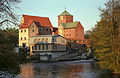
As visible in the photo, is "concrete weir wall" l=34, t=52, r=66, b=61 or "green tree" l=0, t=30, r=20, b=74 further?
"concrete weir wall" l=34, t=52, r=66, b=61

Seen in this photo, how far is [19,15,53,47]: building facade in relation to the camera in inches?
3339

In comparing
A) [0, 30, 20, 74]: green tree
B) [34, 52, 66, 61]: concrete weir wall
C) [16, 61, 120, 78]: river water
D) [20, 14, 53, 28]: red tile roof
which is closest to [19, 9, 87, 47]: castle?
[20, 14, 53, 28]: red tile roof

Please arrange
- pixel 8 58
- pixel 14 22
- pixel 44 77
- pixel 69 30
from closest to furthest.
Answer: pixel 14 22 < pixel 8 58 < pixel 44 77 < pixel 69 30

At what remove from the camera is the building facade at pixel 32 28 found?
84812mm

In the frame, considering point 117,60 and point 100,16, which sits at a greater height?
point 100,16

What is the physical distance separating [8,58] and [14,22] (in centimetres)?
451

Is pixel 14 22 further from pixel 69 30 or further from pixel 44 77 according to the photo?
pixel 69 30

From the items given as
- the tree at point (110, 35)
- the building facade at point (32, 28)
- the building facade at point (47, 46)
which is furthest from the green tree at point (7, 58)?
the building facade at point (32, 28)

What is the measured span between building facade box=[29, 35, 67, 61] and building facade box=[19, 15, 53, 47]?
65.0 feet

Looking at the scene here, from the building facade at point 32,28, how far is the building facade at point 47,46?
65.0ft

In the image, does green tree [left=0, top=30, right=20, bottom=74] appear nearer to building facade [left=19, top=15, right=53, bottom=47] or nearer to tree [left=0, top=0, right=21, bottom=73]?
tree [left=0, top=0, right=21, bottom=73]

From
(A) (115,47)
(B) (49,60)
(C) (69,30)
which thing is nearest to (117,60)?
(A) (115,47)

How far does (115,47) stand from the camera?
2834cm

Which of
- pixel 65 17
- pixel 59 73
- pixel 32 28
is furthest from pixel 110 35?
pixel 65 17
